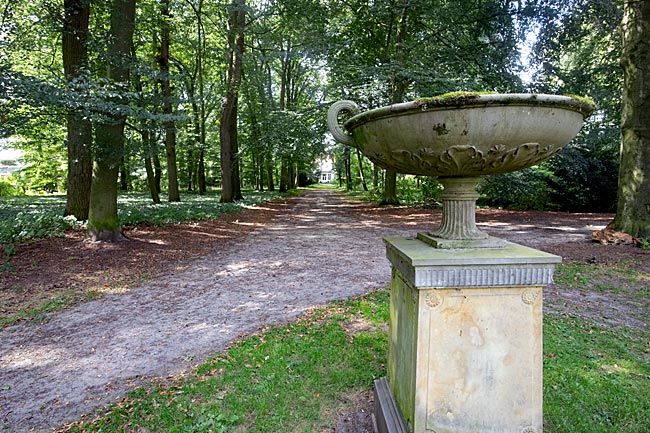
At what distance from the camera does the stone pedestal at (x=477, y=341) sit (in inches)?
66.5

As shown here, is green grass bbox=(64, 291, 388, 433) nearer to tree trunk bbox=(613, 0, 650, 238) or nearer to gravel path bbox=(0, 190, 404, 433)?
gravel path bbox=(0, 190, 404, 433)

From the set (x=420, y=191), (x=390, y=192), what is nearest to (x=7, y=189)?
(x=390, y=192)

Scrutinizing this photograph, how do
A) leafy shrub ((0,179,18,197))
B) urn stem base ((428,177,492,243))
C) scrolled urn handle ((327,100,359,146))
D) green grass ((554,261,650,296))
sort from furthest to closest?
leafy shrub ((0,179,18,197)) < green grass ((554,261,650,296)) < scrolled urn handle ((327,100,359,146)) < urn stem base ((428,177,492,243))

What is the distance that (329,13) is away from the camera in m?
12.9

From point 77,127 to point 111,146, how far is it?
82 cm

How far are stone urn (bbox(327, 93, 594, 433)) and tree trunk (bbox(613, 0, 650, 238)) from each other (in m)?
7.31

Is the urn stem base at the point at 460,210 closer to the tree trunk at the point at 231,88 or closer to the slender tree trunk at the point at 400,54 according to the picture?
the slender tree trunk at the point at 400,54

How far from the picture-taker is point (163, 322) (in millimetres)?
4012

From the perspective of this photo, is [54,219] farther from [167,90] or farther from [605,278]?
[605,278]

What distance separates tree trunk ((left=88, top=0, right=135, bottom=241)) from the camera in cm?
721

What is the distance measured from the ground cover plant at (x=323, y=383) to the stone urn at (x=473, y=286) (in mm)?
765

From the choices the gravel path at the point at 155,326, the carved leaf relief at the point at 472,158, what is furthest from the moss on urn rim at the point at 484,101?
the gravel path at the point at 155,326

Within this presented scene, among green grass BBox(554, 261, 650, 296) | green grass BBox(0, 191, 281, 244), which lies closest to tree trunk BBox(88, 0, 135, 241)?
green grass BBox(0, 191, 281, 244)

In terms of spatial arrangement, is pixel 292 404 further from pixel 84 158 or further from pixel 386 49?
pixel 386 49
